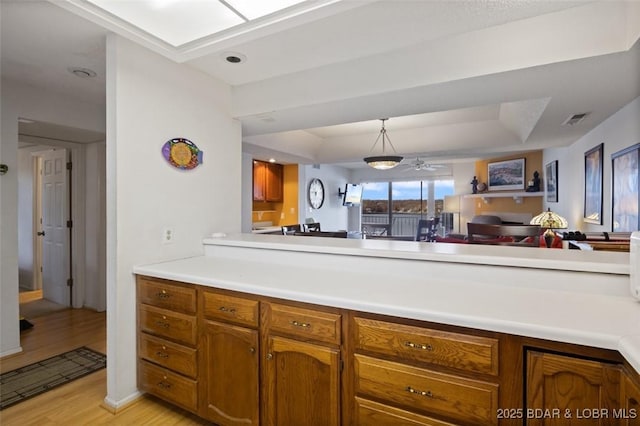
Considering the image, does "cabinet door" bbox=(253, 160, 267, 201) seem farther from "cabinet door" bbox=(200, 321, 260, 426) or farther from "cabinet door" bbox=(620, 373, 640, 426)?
"cabinet door" bbox=(620, 373, 640, 426)

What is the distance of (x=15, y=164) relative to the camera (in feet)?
9.12

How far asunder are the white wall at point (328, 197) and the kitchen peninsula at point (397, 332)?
4623 mm

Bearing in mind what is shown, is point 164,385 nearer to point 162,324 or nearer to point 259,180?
point 162,324

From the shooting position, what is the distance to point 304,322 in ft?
4.79

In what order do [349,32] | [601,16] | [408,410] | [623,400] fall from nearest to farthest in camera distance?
1. [623,400]
2. [408,410]
3. [601,16]
4. [349,32]

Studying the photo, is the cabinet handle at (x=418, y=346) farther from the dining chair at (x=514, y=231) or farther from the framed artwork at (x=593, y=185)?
the framed artwork at (x=593, y=185)

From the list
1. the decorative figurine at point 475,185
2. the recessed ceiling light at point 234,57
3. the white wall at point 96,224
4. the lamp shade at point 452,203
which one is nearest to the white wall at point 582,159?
the decorative figurine at point 475,185

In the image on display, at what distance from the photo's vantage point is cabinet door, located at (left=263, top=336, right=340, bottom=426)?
1.41 meters

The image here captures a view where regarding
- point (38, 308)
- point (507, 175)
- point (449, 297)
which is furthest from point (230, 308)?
point (507, 175)

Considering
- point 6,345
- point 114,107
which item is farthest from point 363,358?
point 6,345

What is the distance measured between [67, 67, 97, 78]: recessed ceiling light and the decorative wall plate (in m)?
0.98

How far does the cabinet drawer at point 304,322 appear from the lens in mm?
1404

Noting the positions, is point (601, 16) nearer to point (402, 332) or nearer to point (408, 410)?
point (402, 332)

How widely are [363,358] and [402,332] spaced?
215 mm
